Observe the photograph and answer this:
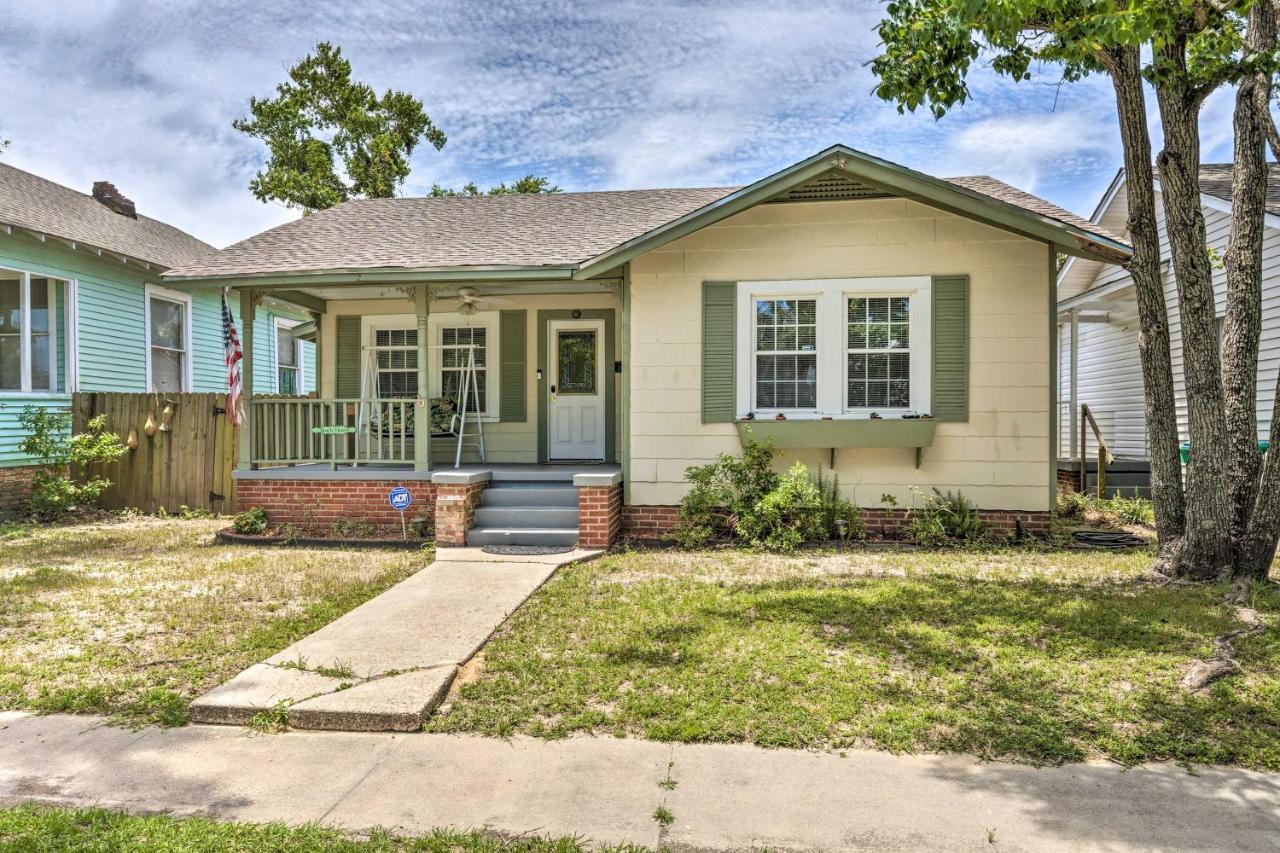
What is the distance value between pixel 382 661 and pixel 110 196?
14.8 metres

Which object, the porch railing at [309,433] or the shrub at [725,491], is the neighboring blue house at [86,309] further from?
the shrub at [725,491]

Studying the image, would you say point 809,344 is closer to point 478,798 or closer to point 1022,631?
point 1022,631

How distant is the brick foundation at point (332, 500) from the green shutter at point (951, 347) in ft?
19.2

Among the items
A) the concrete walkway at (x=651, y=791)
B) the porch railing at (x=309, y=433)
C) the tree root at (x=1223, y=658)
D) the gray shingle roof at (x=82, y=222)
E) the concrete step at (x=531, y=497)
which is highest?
the gray shingle roof at (x=82, y=222)

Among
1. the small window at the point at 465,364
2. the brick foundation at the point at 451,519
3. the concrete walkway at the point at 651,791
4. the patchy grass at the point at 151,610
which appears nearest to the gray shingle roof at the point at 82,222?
the small window at the point at 465,364

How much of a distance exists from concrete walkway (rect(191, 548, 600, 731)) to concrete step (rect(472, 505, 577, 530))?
175 cm

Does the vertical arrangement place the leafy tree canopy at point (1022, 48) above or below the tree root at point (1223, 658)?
above

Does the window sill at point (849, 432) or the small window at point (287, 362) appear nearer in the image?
the window sill at point (849, 432)

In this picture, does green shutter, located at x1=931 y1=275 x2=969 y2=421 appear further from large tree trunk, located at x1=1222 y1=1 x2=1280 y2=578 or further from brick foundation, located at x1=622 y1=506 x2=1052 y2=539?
large tree trunk, located at x1=1222 y1=1 x2=1280 y2=578

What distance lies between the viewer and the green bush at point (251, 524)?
871cm

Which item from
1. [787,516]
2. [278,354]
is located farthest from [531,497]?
[278,354]

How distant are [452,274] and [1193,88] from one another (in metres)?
7.17

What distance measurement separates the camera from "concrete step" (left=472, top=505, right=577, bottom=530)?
8.24m

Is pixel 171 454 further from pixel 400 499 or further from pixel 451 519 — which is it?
pixel 451 519
